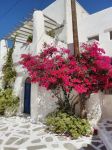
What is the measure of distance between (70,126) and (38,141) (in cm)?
210

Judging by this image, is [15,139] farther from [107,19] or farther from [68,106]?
[107,19]

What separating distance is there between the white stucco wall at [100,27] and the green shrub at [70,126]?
8.20 meters

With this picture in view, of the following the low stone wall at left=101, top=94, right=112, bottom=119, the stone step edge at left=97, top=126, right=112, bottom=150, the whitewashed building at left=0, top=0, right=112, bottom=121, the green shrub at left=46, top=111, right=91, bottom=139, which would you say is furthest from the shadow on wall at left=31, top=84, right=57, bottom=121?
the stone step edge at left=97, top=126, right=112, bottom=150

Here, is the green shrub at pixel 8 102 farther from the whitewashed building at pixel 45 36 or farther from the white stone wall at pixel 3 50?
the white stone wall at pixel 3 50

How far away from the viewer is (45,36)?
15070 millimetres

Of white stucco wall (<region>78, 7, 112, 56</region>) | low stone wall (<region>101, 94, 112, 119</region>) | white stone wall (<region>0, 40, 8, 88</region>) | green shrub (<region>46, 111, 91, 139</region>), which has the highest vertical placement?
white stucco wall (<region>78, 7, 112, 56</region>)

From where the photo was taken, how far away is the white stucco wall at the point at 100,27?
56.5 ft

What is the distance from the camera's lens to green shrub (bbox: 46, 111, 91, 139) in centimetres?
1045

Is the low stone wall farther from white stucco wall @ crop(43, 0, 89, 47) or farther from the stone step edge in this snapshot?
white stucco wall @ crop(43, 0, 89, 47)

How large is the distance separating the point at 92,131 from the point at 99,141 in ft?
4.14

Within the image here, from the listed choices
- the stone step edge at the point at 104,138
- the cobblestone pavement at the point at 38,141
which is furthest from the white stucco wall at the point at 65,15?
the stone step edge at the point at 104,138

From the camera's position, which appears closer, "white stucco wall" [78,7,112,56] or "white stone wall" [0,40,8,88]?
"white stucco wall" [78,7,112,56]

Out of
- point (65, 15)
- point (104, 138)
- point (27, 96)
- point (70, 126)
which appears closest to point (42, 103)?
point (27, 96)

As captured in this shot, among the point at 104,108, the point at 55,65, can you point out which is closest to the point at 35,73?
the point at 55,65
